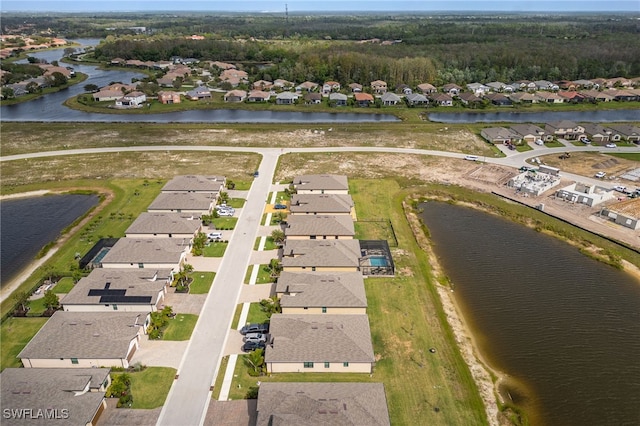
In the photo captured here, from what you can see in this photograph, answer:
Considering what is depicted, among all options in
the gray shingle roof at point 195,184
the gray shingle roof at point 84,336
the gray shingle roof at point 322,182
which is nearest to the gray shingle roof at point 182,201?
the gray shingle roof at point 195,184

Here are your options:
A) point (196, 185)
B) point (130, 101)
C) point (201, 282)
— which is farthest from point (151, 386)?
point (130, 101)

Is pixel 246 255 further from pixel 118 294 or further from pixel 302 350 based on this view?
pixel 302 350

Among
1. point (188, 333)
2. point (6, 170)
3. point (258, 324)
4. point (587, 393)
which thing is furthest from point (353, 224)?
point (6, 170)

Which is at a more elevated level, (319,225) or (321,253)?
(319,225)

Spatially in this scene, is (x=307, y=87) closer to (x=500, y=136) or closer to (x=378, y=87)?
(x=378, y=87)

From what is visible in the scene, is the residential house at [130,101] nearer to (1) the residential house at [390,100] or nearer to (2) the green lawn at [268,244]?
(1) the residential house at [390,100]
